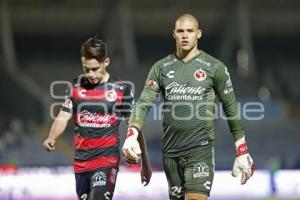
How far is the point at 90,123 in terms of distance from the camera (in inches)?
245

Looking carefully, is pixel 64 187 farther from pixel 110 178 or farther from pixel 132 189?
pixel 110 178

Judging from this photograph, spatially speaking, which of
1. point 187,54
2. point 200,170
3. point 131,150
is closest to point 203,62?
point 187,54

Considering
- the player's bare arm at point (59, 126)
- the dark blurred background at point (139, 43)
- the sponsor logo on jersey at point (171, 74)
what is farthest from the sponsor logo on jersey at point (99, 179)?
the dark blurred background at point (139, 43)

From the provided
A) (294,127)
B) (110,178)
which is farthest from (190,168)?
(294,127)

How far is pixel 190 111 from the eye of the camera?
5.94 m

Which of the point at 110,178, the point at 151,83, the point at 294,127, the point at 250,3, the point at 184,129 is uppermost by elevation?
the point at 250,3

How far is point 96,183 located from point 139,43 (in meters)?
23.4

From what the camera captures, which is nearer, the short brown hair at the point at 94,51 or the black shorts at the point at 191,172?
the black shorts at the point at 191,172

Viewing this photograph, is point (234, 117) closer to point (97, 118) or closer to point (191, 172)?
point (191, 172)

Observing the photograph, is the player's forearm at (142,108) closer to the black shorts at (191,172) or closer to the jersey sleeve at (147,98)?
the jersey sleeve at (147,98)

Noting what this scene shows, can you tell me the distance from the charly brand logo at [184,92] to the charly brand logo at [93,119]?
0.65m

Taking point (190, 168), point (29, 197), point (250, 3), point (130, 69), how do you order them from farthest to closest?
point (250, 3) → point (130, 69) → point (29, 197) → point (190, 168)

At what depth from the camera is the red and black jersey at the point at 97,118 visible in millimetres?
6223

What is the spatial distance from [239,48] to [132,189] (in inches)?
745
